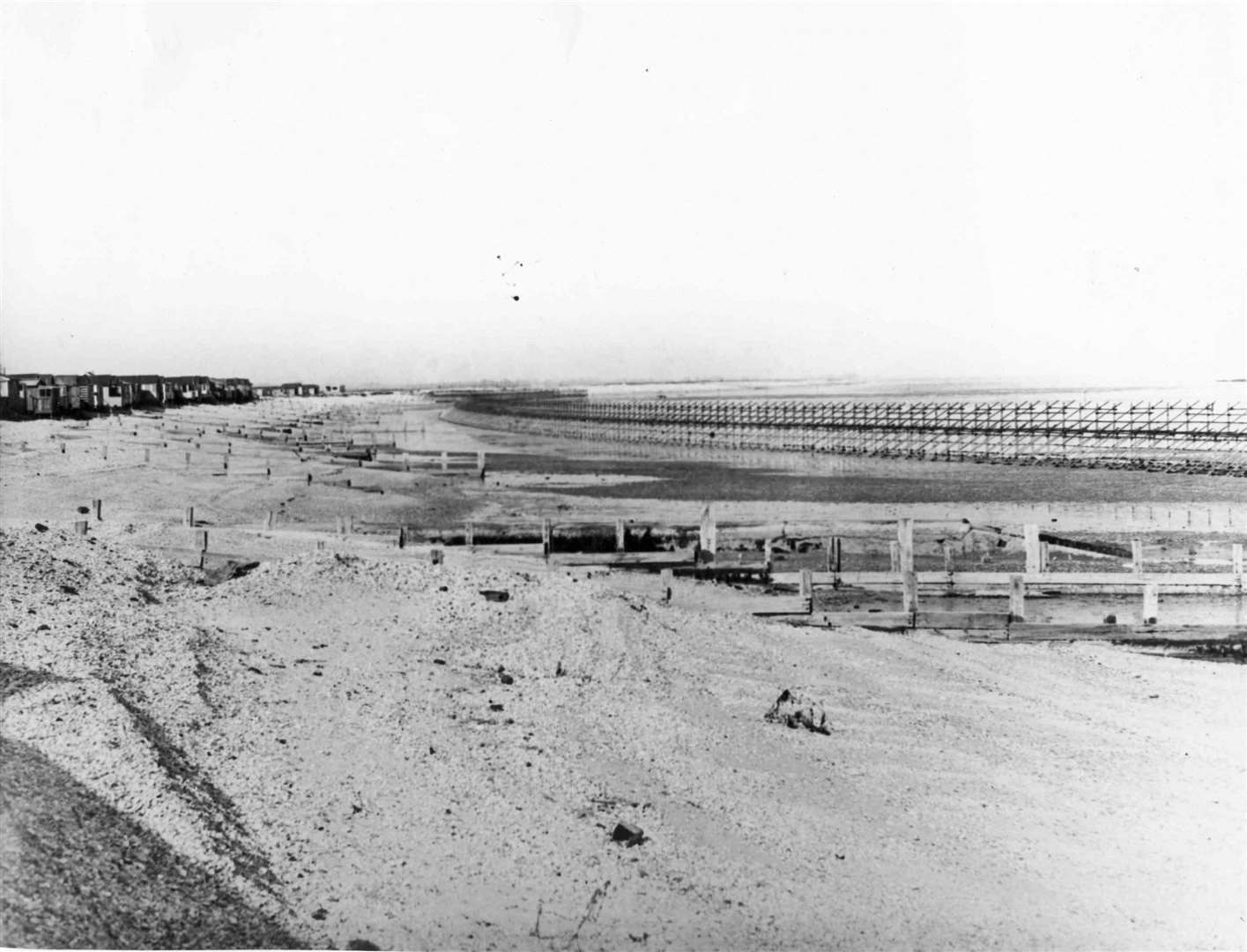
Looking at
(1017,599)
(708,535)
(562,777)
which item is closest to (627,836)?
(562,777)

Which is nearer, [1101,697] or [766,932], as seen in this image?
[766,932]

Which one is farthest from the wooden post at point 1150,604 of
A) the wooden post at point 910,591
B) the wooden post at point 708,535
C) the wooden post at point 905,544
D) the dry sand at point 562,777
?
the wooden post at point 708,535

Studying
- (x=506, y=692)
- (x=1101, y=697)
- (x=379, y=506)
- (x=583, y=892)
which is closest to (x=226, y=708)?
(x=506, y=692)

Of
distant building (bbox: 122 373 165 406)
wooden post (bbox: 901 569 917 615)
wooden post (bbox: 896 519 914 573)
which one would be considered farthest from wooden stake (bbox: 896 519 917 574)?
distant building (bbox: 122 373 165 406)

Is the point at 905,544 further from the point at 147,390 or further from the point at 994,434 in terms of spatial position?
the point at 147,390

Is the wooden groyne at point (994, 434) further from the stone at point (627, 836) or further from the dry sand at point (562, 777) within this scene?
the stone at point (627, 836)

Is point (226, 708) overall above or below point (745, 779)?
above

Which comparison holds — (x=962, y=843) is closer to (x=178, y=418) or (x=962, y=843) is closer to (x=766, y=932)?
(x=766, y=932)
